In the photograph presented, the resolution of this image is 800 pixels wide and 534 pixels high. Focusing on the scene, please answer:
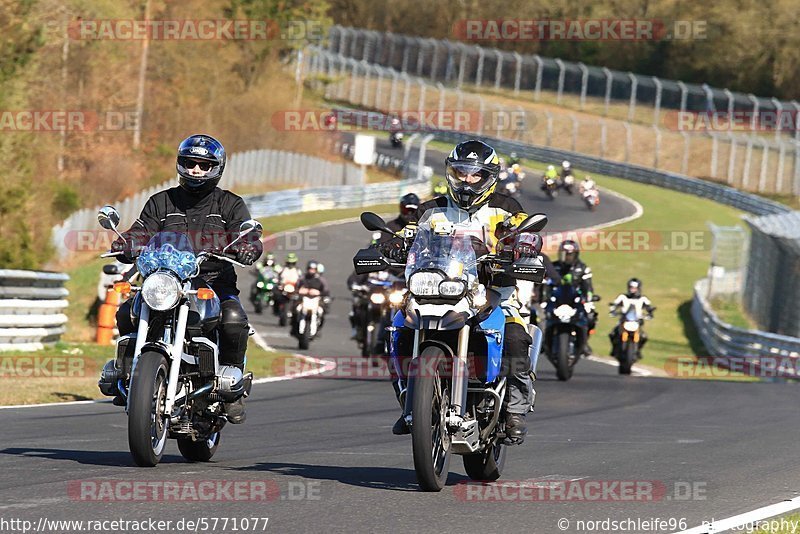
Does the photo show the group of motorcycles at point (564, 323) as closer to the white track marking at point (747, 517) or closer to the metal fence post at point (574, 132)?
the white track marking at point (747, 517)

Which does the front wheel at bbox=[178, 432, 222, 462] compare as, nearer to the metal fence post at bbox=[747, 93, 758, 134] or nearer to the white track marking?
the white track marking

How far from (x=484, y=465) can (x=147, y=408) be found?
211 cm

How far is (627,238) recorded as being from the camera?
2036 inches

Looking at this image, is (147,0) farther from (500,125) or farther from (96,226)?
(500,125)

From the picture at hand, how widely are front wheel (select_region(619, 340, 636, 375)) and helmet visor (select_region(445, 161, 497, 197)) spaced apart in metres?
15.9

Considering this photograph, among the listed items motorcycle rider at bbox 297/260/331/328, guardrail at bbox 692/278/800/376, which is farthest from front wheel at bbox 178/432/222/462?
guardrail at bbox 692/278/800/376

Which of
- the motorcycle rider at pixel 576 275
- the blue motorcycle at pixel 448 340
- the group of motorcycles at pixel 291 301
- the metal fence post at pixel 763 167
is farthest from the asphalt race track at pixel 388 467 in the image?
the metal fence post at pixel 763 167

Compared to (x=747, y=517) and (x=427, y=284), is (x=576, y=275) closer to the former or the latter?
(x=427, y=284)

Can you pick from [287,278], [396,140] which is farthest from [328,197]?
[287,278]

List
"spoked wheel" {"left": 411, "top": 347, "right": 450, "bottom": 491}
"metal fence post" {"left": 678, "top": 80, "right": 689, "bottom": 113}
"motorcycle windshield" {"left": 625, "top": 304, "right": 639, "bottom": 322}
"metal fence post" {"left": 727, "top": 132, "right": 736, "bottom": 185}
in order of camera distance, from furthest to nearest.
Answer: "metal fence post" {"left": 678, "top": 80, "right": 689, "bottom": 113}, "metal fence post" {"left": 727, "top": 132, "right": 736, "bottom": 185}, "motorcycle windshield" {"left": 625, "top": 304, "right": 639, "bottom": 322}, "spoked wheel" {"left": 411, "top": 347, "right": 450, "bottom": 491}

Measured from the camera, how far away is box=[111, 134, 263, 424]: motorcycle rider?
9312mm

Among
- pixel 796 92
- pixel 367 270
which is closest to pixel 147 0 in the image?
pixel 796 92

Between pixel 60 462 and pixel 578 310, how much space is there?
13238 millimetres

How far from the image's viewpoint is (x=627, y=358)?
24.2 meters
